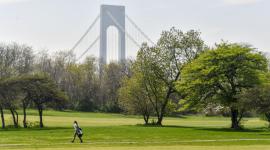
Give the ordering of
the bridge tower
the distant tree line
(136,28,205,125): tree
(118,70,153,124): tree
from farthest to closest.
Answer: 1. the bridge tower
2. (118,70,153,124): tree
3. (136,28,205,125): tree
4. the distant tree line

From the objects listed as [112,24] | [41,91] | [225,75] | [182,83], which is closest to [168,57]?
[182,83]

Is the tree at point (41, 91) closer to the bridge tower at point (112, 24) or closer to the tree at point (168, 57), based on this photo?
the tree at point (168, 57)

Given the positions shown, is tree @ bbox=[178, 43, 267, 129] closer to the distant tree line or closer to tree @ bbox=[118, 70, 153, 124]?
the distant tree line

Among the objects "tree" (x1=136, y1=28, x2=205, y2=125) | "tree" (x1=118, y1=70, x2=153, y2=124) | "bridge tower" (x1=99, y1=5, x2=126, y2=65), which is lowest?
"tree" (x1=118, y1=70, x2=153, y2=124)

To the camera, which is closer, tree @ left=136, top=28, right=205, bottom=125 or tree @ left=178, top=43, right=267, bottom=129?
tree @ left=178, top=43, right=267, bottom=129

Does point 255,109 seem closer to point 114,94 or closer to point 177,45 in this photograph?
point 177,45

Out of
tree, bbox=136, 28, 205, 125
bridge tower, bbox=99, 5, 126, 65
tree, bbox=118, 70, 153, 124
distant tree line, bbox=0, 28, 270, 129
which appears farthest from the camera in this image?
bridge tower, bbox=99, 5, 126, 65

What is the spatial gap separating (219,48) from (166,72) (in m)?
10.4

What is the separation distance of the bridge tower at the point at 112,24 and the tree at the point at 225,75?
80.8 meters

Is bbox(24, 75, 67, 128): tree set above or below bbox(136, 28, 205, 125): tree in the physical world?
below

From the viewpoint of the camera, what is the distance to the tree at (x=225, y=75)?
2623 inches

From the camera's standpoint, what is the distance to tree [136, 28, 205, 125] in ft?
252

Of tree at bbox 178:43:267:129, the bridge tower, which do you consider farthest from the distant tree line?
the bridge tower

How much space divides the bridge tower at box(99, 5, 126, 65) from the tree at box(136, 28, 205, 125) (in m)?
70.6
